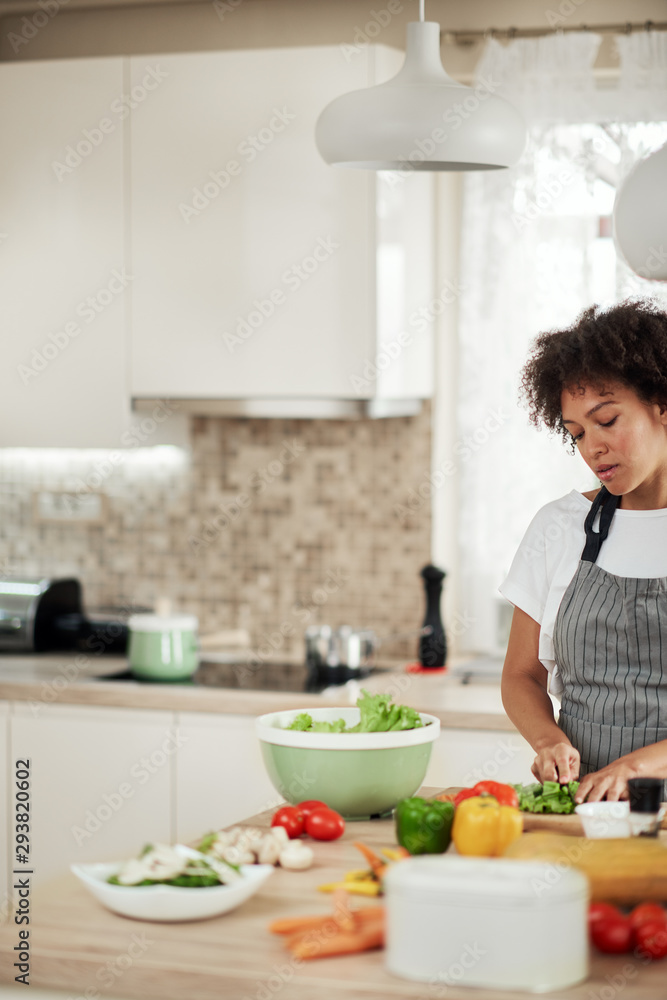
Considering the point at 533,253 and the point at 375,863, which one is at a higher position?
the point at 533,253

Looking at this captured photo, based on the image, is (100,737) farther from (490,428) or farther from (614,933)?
(614,933)

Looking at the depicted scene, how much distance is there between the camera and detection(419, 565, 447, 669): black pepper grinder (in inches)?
135

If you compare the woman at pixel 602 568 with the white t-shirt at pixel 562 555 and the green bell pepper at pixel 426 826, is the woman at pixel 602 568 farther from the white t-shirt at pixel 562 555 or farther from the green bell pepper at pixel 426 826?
the green bell pepper at pixel 426 826

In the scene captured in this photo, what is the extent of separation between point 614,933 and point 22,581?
2.73 meters

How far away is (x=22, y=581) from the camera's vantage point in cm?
372

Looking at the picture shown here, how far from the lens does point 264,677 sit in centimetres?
348

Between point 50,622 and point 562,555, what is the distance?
199 centimetres

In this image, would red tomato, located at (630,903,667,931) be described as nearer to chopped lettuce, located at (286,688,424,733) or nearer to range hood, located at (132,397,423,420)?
chopped lettuce, located at (286,688,424,733)

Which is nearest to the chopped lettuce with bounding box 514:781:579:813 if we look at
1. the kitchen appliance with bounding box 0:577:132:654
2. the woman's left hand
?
the woman's left hand

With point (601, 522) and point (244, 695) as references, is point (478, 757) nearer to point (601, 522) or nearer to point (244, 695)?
point (244, 695)

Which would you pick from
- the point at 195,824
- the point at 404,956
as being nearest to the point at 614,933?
the point at 404,956

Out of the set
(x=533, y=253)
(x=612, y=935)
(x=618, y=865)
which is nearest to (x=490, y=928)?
(x=612, y=935)

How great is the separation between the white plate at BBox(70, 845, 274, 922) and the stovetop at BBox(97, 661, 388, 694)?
1.82m

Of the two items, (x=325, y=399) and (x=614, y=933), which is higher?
(x=325, y=399)
